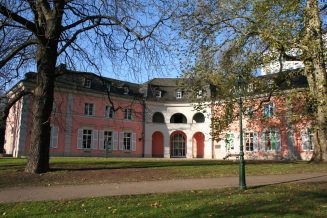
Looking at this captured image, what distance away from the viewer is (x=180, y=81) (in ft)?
62.7

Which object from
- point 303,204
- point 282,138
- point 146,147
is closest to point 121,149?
point 146,147

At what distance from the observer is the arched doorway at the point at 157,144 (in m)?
45.1

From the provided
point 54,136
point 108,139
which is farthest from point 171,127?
point 54,136

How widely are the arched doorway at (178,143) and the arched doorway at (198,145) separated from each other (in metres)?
1.35

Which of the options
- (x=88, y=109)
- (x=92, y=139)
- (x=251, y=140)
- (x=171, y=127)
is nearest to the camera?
(x=251, y=140)

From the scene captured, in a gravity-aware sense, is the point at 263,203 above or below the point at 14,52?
below

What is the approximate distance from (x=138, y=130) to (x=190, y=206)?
35.7 meters

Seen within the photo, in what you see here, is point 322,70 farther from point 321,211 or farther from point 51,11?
point 51,11

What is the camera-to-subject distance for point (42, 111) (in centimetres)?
1380

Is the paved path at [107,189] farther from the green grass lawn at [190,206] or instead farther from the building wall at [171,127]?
the building wall at [171,127]

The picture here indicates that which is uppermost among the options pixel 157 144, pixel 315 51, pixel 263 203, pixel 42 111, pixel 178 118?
pixel 178 118

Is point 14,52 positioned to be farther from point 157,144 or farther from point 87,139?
point 157,144

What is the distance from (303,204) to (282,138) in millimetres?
29243

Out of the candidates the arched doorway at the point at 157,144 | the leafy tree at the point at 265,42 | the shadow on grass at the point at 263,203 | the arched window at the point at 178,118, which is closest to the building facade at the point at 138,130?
the arched doorway at the point at 157,144
